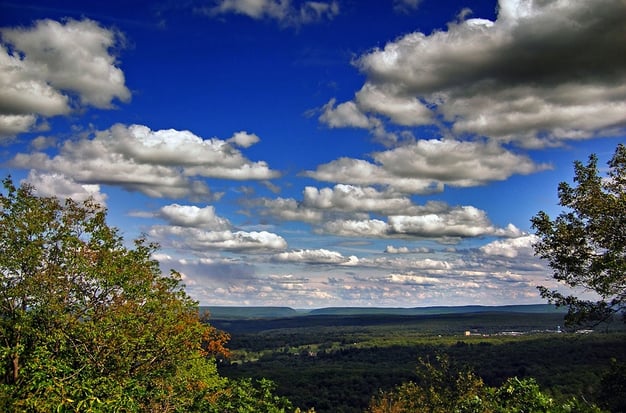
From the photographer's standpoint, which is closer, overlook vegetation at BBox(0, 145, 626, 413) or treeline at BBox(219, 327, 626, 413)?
overlook vegetation at BBox(0, 145, 626, 413)

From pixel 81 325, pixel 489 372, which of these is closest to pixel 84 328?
pixel 81 325

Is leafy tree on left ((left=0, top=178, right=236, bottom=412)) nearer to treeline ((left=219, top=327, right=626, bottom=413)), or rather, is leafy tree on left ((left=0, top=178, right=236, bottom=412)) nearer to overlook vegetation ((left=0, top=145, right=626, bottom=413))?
overlook vegetation ((left=0, top=145, right=626, bottom=413))

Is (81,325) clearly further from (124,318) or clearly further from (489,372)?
(489,372)

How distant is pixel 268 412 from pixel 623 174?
1930cm

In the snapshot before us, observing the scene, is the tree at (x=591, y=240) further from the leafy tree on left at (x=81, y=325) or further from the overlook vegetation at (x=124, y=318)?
the leafy tree on left at (x=81, y=325)

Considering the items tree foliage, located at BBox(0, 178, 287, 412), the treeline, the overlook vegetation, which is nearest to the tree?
the overlook vegetation

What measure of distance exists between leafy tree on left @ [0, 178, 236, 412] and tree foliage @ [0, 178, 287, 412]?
0.05 metres

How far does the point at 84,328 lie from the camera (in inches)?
926

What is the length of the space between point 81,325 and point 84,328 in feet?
2.26

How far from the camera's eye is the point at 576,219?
80.1ft

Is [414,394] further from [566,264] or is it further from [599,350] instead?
[599,350]

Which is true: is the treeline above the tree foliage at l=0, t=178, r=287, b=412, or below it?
below

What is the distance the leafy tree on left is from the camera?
730 inches

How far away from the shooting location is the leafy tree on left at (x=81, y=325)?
18.5m
